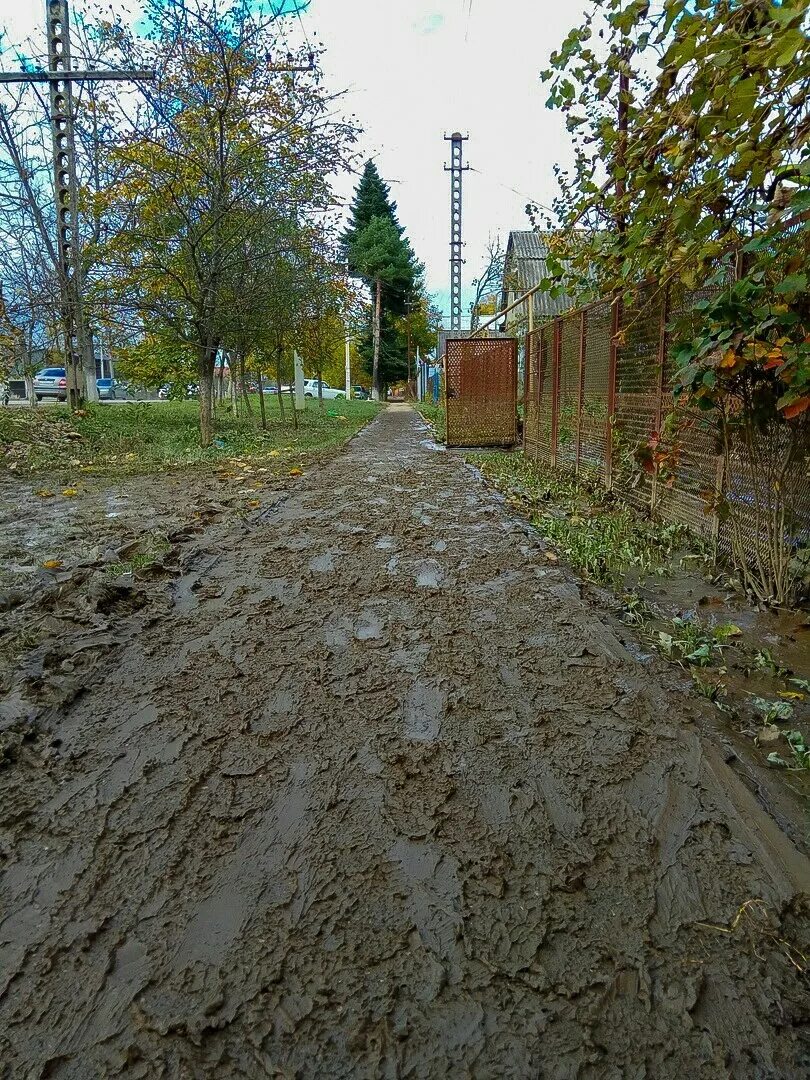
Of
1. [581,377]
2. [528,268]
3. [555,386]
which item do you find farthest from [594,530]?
[528,268]

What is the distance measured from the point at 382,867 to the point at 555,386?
27.9 ft

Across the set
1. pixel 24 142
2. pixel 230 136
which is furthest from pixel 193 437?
pixel 24 142

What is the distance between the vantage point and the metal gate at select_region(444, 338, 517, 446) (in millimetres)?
13055

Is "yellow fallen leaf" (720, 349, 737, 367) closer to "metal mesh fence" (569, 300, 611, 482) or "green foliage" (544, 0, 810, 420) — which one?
"green foliage" (544, 0, 810, 420)

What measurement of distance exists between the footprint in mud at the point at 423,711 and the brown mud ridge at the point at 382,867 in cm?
2

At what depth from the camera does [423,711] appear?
261cm

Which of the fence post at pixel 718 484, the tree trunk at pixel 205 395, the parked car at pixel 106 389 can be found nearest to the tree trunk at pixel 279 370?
the tree trunk at pixel 205 395

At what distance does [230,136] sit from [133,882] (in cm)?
1208

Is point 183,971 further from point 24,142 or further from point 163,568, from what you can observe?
point 24,142

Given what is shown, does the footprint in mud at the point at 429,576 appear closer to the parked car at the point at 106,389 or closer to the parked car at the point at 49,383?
the parked car at the point at 49,383

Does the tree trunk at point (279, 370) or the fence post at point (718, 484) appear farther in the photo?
the tree trunk at point (279, 370)

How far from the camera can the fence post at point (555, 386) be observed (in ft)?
29.9

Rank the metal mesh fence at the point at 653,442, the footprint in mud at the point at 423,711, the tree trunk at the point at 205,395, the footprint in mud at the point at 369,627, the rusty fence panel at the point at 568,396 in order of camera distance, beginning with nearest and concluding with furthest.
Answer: the footprint in mud at the point at 423,711 → the footprint in mud at the point at 369,627 → the metal mesh fence at the point at 653,442 → the rusty fence panel at the point at 568,396 → the tree trunk at the point at 205,395

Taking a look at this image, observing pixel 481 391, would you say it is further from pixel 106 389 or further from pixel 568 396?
pixel 106 389
